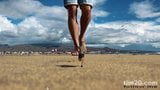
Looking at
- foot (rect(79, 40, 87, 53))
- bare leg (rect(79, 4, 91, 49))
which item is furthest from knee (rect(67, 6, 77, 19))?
foot (rect(79, 40, 87, 53))

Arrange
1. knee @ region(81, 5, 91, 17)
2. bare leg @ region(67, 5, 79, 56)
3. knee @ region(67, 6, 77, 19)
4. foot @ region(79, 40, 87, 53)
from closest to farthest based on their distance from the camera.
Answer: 1. knee @ region(67, 6, 77, 19)
2. bare leg @ region(67, 5, 79, 56)
3. knee @ region(81, 5, 91, 17)
4. foot @ region(79, 40, 87, 53)

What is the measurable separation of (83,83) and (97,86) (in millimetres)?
368

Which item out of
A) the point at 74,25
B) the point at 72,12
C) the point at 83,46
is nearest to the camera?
the point at 72,12

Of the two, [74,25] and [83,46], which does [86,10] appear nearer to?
[74,25]

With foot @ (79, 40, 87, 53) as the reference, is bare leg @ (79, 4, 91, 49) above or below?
above

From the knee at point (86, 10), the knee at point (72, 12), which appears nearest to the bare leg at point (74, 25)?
the knee at point (72, 12)

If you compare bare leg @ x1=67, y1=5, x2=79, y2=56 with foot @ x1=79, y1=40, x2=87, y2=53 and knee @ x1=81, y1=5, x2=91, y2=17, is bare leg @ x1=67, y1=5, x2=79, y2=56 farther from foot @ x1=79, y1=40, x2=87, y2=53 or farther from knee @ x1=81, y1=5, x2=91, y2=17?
knee @ x1=81, y1=5, x2=91, y2=17

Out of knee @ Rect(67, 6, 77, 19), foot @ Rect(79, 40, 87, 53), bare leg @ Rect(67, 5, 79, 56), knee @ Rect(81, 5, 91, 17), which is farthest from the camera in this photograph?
foot @ Rect(79, 40, 87, 53)

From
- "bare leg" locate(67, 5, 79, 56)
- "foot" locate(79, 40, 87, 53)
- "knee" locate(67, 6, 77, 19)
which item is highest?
"knee" locate(67, 6, 77, 19)

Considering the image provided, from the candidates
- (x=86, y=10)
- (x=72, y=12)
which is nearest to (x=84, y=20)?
(x=86, y=10)

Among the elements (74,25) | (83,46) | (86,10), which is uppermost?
(86,10)

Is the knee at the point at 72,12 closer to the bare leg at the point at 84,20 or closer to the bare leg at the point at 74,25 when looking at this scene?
the bare leg at the point at 74,25

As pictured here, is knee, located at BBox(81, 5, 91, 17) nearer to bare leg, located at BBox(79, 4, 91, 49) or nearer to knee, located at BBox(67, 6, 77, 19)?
bare leg, located at BBox(79, 4, 91, 49)

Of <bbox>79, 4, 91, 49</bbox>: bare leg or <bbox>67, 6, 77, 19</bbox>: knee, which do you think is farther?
<bbox>79, 4, 91, 49</bbox>: bare leg
